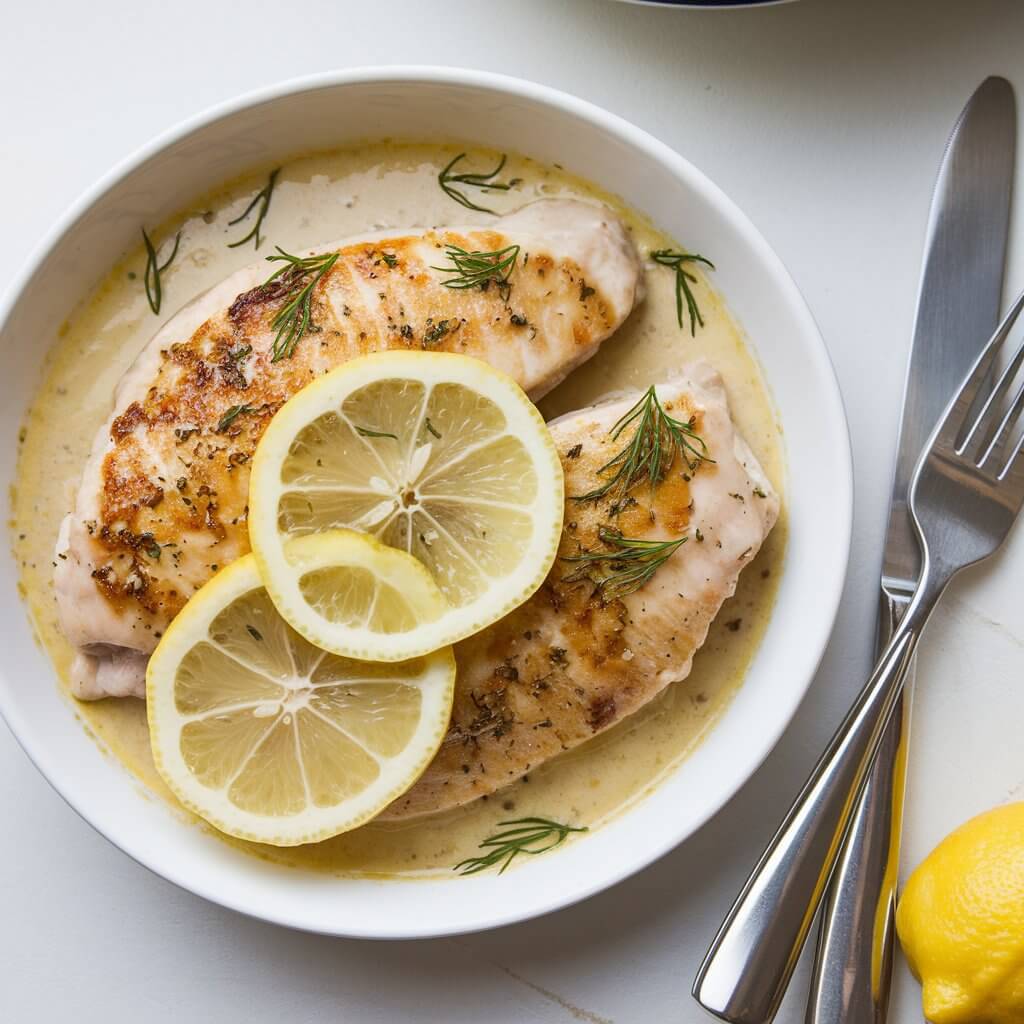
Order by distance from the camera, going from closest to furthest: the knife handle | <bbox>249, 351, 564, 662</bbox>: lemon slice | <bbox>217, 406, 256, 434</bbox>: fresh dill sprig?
<bbox>249, 351, 564, 662</bbox>: lemon slice, <bbox>217, 406, 256, 434</bbox>: fresh dill sprig, the knife handle

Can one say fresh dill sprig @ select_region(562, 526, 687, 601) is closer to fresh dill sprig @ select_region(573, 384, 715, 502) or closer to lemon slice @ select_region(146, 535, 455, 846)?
fresh dill sprig @ select_region(573, 384, 715, 502)

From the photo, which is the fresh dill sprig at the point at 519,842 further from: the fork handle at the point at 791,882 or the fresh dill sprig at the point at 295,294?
the fresh dill sprig at the point at 295,294

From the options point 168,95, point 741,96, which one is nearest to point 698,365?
point 741,96

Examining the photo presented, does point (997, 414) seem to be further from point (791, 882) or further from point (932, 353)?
point (791, 882)

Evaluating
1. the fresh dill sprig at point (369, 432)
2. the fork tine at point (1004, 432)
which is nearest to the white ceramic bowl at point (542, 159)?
the fork tine at point (1004, 432)

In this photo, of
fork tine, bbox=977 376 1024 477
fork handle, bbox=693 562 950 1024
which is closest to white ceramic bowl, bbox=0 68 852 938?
fork handle, bbox=693 562 950 1024

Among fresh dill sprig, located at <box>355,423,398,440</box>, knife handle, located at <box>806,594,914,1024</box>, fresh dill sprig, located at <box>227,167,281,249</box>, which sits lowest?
knife handle, located at <box>806,594,914,1024</box>

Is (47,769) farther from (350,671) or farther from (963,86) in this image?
(963,86)

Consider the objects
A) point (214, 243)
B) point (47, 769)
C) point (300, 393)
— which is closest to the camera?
point (300, 393)
